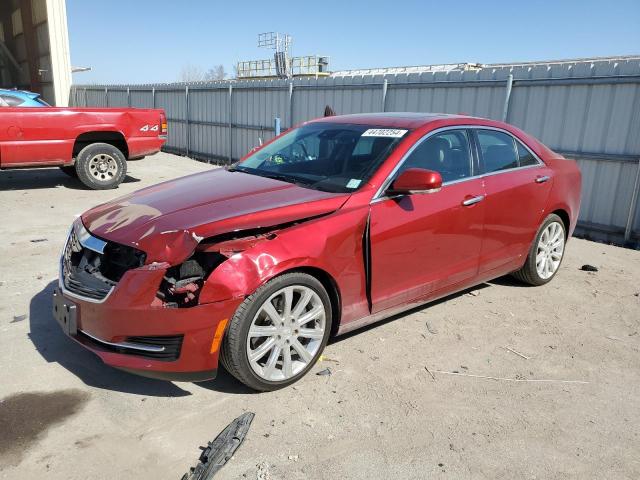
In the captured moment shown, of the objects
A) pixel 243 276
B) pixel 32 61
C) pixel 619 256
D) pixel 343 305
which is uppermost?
pixel 32 61

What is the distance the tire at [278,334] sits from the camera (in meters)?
2.93

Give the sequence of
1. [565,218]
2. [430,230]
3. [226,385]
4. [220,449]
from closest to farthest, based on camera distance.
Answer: [220,449] → [226,385] → [430,230] → [565,218]

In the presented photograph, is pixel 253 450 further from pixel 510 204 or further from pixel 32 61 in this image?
pixel 32 61

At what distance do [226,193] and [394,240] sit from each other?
117cm

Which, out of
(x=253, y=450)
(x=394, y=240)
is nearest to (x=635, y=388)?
(x=394, y=240)

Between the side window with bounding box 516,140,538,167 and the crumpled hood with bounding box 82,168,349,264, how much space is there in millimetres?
2160

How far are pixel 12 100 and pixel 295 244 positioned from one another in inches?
322

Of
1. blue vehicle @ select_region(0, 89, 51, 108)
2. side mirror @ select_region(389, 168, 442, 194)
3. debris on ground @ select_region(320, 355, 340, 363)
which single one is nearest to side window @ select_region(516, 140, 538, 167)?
side mirror @ select_region(389, 168, 442, 194)

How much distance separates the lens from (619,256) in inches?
264

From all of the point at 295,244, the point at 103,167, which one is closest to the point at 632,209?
the point at 295,244

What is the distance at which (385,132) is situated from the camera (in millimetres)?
3941

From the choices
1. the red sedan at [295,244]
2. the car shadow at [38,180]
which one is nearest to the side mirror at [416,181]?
the red sedan at [295,244]

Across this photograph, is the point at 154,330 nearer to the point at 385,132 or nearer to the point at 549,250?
the point at 385,132

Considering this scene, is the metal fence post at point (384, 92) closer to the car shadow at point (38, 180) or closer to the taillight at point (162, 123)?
the taillight at point (162, 123)
